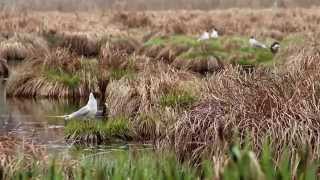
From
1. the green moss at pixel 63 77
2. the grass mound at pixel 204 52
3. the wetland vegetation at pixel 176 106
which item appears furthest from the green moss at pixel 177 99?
the grass mound at pixel 204 52

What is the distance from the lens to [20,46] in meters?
27.3

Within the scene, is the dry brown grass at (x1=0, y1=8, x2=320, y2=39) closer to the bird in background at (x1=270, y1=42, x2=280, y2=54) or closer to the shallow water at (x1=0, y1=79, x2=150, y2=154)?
the bird in background at (x1=270, y1=42, x2=280, y2=54)

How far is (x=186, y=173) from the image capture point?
648 centimetres

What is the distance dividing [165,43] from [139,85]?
12.8 m

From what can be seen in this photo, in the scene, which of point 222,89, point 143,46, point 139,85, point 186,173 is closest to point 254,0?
point 143,46

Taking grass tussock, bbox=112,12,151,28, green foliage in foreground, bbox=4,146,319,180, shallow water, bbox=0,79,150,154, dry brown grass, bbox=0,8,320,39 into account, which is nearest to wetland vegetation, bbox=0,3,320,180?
green foliage in foreground, bbox=4,146,319,180

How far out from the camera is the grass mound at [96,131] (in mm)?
13180

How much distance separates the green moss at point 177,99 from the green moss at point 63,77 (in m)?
4.87

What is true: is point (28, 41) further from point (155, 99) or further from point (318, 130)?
point (318, 130)

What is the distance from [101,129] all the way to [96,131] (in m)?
0.10

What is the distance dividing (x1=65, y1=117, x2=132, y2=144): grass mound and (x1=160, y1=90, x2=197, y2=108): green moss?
3.30 ft

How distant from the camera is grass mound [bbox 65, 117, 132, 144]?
43.2 ft

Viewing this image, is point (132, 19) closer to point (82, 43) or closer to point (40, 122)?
point (82, 43)

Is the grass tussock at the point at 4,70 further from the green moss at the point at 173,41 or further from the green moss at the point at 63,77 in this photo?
the green moss at the point at 173,41
